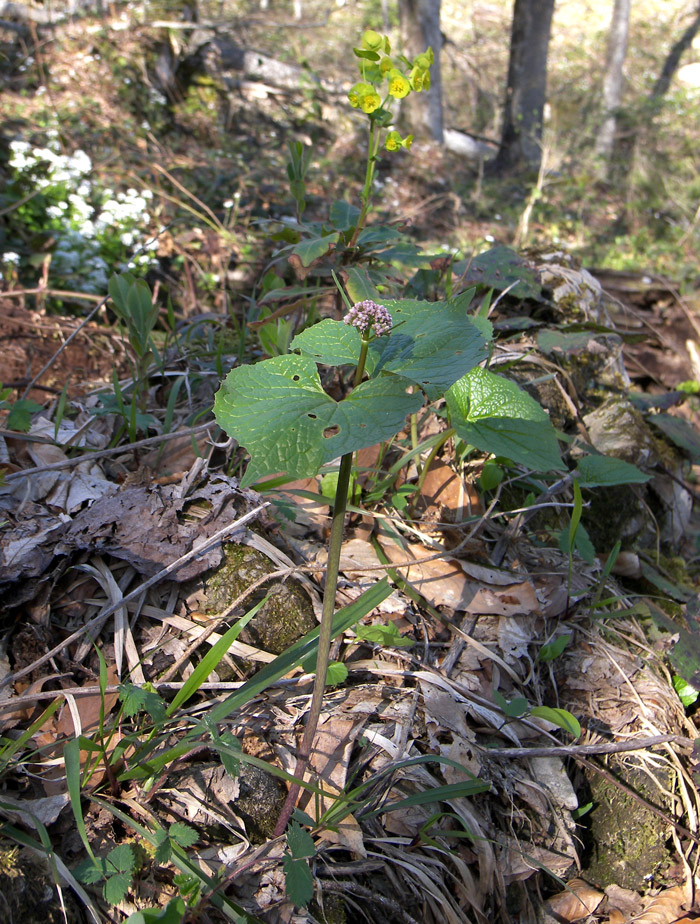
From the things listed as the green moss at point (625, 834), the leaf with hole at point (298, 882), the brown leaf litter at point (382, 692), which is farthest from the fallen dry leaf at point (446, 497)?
the leaf with hole at point (298, 882)

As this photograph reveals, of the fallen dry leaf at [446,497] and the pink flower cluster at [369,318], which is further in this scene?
the fallen dry leaf at [446,497]

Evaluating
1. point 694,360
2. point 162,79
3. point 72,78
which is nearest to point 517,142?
point 162,79

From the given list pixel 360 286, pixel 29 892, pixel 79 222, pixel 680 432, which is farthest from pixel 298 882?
pixel 79 222

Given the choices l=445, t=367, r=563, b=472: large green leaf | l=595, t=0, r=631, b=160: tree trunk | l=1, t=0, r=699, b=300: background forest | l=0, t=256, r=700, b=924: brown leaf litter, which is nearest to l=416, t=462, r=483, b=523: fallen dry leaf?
l=0, t=256, r=700, b=924: brown leaf litter

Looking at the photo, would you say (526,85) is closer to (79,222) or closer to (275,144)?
(275,144)

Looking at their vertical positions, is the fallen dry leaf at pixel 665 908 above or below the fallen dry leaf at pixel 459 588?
below

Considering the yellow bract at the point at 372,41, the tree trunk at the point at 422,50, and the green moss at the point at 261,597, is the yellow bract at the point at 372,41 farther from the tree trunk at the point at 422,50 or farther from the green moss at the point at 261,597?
the tree trunk at the point at 422,50
